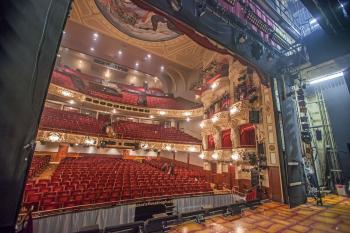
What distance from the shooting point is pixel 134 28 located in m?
14.2

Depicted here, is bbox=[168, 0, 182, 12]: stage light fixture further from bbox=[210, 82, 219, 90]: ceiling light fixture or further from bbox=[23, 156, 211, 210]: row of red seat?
bbox=[210, 82, 219, 90]: ceiling light fixture

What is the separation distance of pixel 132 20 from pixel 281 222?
50.6 feet

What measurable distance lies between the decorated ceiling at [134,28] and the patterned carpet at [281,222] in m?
11.2

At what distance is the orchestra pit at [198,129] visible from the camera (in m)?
2.02

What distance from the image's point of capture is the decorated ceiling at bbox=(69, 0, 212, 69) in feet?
39.9

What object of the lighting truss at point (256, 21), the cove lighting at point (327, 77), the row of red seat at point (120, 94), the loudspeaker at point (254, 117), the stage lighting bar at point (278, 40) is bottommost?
the loudspeaker at point (254, 117)

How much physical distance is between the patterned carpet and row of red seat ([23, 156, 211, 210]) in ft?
11.1

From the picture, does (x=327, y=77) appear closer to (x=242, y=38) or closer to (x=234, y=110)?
(x=234, y=110)

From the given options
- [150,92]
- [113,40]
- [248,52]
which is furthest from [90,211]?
[150,92]

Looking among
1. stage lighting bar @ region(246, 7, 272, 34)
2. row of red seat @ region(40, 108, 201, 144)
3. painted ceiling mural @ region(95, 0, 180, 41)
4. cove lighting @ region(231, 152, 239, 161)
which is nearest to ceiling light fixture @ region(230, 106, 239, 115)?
cove lighting @ region(231, 152, 239, 161)

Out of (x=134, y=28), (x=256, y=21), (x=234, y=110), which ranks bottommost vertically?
(x=234, y=110)

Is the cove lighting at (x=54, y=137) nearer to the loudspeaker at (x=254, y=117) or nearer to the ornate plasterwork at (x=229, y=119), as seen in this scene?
the ornate plasterwork at (x=229, y=119)

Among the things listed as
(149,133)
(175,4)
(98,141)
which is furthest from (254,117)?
(98,141)

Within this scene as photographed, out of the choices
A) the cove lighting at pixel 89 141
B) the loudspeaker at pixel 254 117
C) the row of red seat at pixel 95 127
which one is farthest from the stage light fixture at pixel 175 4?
the cove lighting at pixel 89 141
